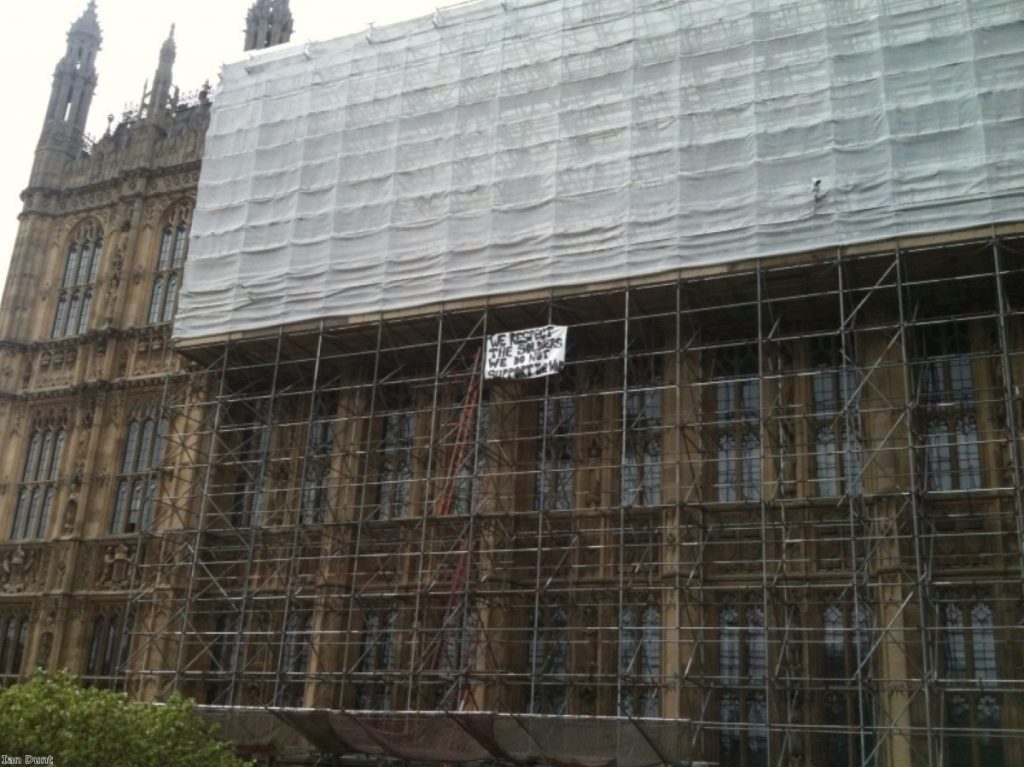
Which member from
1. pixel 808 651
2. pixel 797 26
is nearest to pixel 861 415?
pixel 808 651

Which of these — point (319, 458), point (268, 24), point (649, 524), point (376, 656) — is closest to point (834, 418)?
point (649, 524)

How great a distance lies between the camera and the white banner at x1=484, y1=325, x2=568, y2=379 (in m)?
24.3

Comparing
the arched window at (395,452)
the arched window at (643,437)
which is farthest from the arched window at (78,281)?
the arched window at (643,437)

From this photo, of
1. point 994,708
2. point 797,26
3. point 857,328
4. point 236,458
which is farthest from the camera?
point 236,458

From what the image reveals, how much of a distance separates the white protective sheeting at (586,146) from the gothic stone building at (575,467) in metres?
0.12

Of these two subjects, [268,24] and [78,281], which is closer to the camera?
[78,281]

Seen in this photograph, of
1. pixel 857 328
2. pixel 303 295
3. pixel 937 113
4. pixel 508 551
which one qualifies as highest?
pixel 937 113

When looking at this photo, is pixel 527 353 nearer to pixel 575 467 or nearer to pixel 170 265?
pixel 575 467

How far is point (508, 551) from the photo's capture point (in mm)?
23719

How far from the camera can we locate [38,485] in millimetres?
32156

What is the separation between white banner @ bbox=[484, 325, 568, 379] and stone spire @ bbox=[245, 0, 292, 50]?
55.2ft

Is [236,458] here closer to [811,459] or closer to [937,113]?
[811,459]

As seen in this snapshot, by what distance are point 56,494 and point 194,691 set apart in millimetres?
7612

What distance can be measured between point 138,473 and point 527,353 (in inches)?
484
